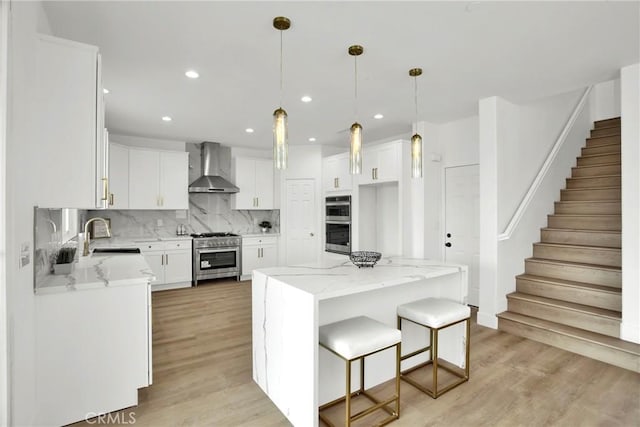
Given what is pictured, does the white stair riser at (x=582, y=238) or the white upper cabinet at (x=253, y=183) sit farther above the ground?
the white upper cabinet at (x=253, y=183)

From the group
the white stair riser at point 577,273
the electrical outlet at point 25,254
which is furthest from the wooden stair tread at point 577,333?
the electrical outlet at point 25,254

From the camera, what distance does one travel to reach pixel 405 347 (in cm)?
263

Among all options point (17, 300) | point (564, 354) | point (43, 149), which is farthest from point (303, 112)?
point (564, 354)

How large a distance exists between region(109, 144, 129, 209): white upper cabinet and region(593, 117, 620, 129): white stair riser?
7.37m

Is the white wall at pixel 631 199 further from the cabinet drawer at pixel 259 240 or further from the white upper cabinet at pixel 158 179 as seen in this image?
the white upper cabinet at pixel 158 179

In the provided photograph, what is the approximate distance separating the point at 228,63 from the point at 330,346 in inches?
92.5

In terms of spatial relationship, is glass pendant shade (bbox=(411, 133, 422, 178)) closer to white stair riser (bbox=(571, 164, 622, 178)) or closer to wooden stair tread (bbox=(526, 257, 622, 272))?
wooden stair tread (bbox=(526, 257, 622, 272))

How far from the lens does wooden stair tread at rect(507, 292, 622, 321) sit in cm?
305

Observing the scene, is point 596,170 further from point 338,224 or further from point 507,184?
point 338,224

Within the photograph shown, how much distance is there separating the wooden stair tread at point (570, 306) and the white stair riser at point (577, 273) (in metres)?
0.33

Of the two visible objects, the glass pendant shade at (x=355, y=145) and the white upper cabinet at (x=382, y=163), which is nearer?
the glass pendant shade at (x=355, y=145)

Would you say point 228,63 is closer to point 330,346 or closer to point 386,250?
point 330,346

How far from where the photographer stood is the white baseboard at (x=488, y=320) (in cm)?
359

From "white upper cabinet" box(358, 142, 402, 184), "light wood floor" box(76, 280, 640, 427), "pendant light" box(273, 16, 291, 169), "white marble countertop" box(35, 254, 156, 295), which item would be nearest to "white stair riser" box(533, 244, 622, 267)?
"light wood floor" box(76, 280, 640, 427)
